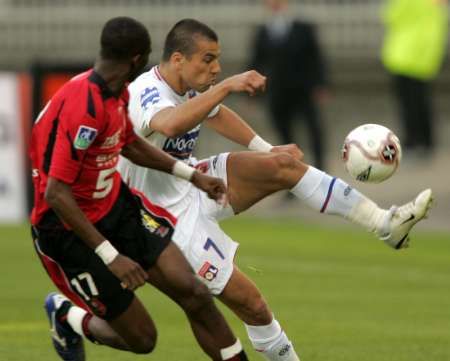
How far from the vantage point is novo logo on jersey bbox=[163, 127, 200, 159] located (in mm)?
9570

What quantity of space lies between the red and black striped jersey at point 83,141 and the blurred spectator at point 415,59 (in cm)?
1336

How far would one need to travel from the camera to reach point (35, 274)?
15.5m

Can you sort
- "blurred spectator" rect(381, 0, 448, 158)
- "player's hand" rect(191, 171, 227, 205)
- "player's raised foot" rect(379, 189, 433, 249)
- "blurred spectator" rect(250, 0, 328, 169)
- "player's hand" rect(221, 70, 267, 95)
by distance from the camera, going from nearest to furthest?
1. "player's hand" rect(221, 70, 267, 95)
2. "player's hand" rect(191, 171, 227, 205)
3. "player's raised foot" rect(379, 189, 433, 249)
4. "blurred spectator" rect(250, 0, 328, 169)
5. "blurred spectator" rect(381, 0, 448, 158)

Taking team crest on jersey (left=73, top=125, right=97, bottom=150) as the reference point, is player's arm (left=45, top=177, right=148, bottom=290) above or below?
below

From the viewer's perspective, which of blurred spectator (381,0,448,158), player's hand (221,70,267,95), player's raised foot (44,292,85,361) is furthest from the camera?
blurred spectator (381,0,448,158)

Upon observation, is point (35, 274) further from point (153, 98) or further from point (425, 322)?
point (153, 98)

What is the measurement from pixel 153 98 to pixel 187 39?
1.30 feet

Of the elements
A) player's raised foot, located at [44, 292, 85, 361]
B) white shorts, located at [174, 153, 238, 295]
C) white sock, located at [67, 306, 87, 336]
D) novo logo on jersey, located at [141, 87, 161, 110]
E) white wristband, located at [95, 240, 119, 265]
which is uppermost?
novo logo on jersey, located at [141, 87, 161, 110]

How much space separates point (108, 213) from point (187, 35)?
4.08 feet

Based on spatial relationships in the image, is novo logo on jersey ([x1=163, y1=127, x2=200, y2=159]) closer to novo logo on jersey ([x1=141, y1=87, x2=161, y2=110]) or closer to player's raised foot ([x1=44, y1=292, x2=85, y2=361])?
novo logo on jersey ([x1=141, y1=87, x2=161, y2=110])

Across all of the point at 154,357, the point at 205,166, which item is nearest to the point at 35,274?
the point at 154,357

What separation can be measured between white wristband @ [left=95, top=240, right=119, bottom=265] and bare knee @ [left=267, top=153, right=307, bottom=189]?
138cm

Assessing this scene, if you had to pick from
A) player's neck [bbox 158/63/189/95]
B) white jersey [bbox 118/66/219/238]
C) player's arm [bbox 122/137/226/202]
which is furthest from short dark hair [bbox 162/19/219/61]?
player's arm [bbox 122/137/226/202]

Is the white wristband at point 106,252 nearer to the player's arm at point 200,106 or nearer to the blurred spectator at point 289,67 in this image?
the player's arm at point 200,106
